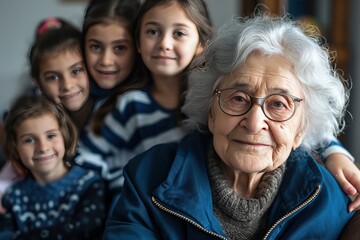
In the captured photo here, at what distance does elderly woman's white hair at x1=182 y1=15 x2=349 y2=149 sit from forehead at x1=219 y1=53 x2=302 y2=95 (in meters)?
0.02

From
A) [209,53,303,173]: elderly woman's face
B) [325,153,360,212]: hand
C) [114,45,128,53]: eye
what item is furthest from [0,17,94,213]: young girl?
[325,153,360,212]: hand

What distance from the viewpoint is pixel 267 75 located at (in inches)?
48.3

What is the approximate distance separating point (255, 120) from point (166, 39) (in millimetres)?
437

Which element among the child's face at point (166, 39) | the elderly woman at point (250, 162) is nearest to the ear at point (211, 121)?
the elderly woman at point (250, 162)

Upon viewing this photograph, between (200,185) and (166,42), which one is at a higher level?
(166,42)

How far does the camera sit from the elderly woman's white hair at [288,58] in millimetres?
1252

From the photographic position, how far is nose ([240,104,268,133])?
121cm

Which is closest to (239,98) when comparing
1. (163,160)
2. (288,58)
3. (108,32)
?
(288,58)

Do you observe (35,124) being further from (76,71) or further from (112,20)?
(112,20)

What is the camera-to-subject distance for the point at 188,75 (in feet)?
4.91

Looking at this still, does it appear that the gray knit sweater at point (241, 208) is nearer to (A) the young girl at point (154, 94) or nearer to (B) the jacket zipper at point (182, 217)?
(B) the jacket zipper at point (182, 217)

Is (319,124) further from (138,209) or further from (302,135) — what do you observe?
(138,209)

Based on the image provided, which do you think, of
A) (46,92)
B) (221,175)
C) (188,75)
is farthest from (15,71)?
(221,175)

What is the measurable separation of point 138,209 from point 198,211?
17cm
